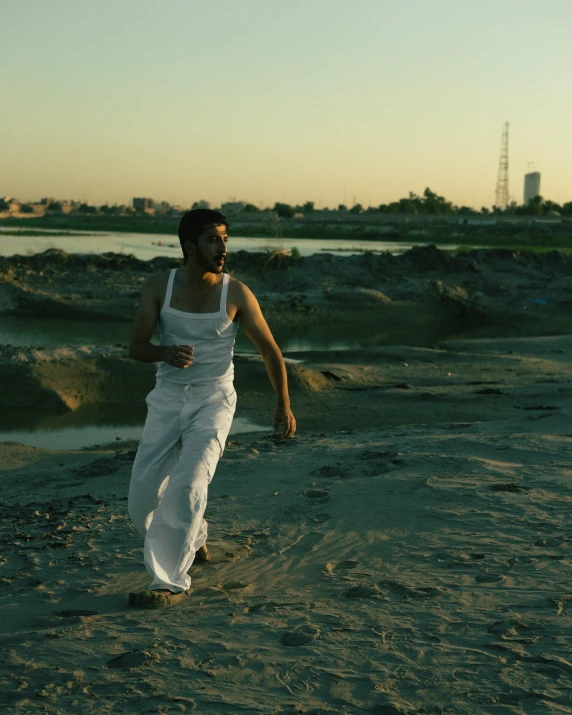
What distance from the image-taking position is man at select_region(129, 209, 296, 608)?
409 cm

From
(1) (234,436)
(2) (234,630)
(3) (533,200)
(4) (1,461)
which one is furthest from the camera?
(3) (533,200)

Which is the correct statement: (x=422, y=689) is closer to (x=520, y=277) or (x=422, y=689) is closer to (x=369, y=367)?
(x=369, y=367)

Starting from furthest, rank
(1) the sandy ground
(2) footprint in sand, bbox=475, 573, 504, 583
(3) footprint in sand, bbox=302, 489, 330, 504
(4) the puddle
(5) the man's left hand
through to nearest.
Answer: (4) the puddle, (3) footprint in sand, bbox=302, 489, 330, 504, (5) the man's left hand, (2) footprint in sand, bbox=475, 573, 504, 583, (1) the sandy ground

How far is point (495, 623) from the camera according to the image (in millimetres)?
3787

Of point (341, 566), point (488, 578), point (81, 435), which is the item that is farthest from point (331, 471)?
point (81, 435)

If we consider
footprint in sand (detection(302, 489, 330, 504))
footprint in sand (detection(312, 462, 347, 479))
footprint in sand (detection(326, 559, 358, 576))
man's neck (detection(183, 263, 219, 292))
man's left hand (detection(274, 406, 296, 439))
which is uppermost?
man's neck (detection(183, 263, 219, 292))

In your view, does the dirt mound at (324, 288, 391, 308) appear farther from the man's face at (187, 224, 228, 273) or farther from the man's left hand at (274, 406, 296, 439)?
the man's face at (187, 224, 228, 273)

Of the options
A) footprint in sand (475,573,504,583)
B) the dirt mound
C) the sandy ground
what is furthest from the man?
the dirt mound

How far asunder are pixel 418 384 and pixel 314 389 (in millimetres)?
1614

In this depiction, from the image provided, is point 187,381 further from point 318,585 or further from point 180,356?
point 318,585

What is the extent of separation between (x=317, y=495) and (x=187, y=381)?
6.03 ft

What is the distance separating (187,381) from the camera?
4.23 meters

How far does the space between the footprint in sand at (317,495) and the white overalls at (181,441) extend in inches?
61.4

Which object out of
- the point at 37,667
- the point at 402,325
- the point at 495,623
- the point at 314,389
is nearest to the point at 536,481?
the point at 495,623
